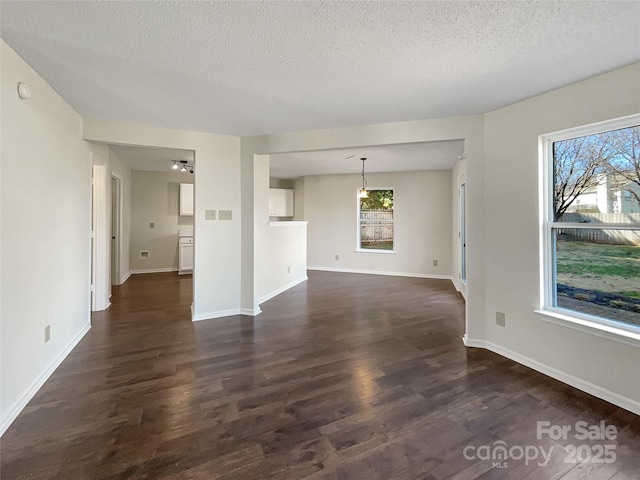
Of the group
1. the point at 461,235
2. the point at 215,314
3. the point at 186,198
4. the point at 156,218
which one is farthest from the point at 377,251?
the point at 156,218

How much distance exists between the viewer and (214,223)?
3889 mm

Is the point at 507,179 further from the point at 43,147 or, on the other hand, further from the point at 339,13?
the point at 43,147

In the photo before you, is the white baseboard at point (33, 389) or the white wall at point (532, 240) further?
the white wall at point (532, 240)

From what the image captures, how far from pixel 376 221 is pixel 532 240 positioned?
4.82m

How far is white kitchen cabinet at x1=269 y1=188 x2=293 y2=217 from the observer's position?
25.5 feet

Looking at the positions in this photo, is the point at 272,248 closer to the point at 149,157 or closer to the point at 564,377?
the point at 149,157

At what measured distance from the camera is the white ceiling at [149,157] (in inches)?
189

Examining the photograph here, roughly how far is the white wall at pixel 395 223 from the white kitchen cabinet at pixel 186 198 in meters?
2.76

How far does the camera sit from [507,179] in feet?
9.20

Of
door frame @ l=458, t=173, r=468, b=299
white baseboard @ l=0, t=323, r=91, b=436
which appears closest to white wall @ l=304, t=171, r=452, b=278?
door frame @ l=458, t=173, r=468, b=299

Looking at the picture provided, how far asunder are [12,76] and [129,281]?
492cm

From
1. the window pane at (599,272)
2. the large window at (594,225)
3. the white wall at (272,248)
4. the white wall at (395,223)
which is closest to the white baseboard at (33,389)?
the white wall at (272,248)

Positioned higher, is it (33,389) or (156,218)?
(156,218)

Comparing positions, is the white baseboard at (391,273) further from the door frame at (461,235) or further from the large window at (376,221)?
the door frame at (461,235)
